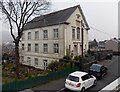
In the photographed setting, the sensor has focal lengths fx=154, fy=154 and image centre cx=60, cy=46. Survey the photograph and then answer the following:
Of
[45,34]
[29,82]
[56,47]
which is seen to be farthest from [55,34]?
[29,82]

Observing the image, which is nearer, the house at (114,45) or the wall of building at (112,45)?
the house at (114,45)

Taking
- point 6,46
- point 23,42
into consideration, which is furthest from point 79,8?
point 6,46

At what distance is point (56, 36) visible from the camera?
97.0ft

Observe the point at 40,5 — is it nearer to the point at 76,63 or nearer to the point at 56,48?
the point at 56,48

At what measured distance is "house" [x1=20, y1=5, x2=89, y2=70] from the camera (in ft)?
92.7

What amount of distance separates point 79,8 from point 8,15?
1398 cm

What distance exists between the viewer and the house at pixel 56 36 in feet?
92.7

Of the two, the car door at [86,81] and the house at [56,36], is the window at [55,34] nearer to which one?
the house at [56,36]

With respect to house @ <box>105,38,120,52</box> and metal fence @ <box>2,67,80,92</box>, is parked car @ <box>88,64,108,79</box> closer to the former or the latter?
metal fence @ <box>2,67,80,92</box>

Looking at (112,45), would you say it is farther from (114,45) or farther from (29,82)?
(29,82)

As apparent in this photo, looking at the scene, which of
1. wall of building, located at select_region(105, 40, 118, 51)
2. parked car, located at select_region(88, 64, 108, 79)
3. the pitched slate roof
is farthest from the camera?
wall of building, located at select_region(105, 40, 118, 51)

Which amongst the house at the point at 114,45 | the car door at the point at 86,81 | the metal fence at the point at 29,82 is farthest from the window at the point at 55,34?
the house at the point at 114,45

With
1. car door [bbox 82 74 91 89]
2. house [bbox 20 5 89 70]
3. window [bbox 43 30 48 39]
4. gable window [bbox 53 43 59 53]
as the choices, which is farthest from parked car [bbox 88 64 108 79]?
window [bbox 43 30 48 39]

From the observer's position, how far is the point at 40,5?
25578 millimetres
